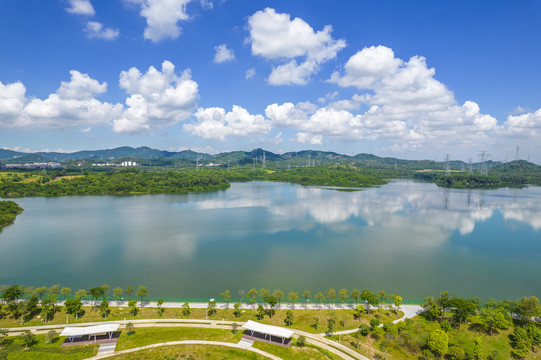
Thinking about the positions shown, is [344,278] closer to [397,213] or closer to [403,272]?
[403,272]

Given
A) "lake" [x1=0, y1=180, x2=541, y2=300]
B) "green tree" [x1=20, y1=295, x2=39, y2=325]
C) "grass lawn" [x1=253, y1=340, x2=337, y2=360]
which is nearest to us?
"grass lawn" [x1=253, y1=340, x2=337, y2=360]

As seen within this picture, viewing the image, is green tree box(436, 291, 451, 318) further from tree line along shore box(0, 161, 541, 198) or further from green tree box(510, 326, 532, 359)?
tree line along shore box(0, 161, 541, 198)

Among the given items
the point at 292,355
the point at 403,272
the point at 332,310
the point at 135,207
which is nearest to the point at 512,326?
the point at 403,272

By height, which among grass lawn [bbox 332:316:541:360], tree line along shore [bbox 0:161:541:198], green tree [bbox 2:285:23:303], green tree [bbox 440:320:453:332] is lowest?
grass lawn [bbox 332:316:541:360]

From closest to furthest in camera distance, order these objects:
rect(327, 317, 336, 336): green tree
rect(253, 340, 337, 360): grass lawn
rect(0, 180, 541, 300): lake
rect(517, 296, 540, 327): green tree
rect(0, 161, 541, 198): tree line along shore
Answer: rect(253, 340, 337, 360): grass lawn < rect(327, 317, 336, 336): green tree < rect(517, 296, 540, 327): green tree < rect(0, 180, 541, 300): lake < rect(0, 161, 541, 198): tree line along shore

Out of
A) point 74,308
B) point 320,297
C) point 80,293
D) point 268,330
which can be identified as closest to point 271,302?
point 268,330

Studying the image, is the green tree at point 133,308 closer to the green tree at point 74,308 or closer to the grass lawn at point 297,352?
the green tree at point 74,308

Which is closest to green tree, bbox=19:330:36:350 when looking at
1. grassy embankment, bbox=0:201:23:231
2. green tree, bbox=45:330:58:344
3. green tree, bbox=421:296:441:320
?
green tree, bbox=45:330:58:344
